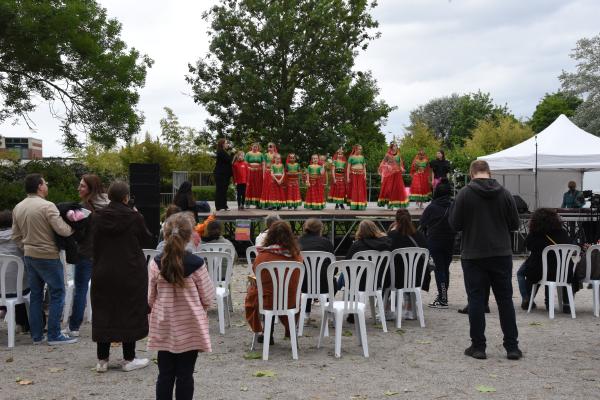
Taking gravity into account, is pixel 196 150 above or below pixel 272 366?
above

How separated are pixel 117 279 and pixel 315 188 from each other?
11.6 metres

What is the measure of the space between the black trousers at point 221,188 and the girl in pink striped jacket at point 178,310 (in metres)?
10.8

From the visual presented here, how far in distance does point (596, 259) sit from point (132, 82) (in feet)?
43.8

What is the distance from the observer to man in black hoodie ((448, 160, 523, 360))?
5844 mm

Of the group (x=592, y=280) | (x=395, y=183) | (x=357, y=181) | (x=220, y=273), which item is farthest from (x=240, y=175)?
(x=592, y=280)

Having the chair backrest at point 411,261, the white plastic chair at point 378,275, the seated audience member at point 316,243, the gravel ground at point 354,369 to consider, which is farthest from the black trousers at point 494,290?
the seated audience member at point 316,243

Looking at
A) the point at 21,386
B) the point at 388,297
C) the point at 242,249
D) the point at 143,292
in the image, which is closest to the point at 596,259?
the point at 388,297

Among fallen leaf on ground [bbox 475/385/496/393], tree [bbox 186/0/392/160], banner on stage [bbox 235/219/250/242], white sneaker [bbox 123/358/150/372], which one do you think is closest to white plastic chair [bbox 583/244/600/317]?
fallen leaf on ground [bbox 475/385/496/393]

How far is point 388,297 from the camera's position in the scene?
7.86m

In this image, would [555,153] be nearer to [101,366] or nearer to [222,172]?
[222,172]

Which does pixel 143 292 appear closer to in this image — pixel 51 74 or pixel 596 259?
pixel 596 259

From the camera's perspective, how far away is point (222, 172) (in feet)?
48.9

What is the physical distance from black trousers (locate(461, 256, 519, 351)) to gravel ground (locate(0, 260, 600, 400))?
26 centimetres

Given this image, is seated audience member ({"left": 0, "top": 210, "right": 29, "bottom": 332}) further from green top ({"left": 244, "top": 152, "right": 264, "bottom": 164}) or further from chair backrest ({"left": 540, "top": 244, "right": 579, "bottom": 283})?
green top ({"left": 244, "top": 152, "right": 264, "bottom": 164})
